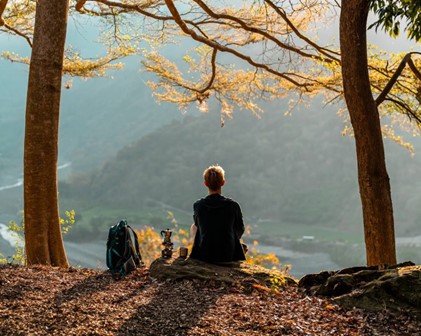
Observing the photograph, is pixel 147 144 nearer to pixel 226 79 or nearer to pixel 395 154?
pixel 395 154

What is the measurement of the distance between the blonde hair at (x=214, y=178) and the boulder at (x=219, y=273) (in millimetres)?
721

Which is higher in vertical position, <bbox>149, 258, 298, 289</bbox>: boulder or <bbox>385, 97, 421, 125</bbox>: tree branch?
<bbox>385, 97, 421, 125</bbox>: tree branch

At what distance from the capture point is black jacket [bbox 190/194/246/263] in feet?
15.0

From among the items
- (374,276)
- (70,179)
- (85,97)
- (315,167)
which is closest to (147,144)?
(70,179)

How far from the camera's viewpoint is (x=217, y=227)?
15.0ft

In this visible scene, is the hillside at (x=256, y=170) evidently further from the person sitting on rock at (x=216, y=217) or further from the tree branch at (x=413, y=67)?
the person sitting on rock at (x=216, y=217)

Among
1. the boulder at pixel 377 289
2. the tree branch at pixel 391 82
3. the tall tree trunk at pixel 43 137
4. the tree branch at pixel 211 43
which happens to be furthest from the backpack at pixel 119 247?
the tree branch at pixel 211 43

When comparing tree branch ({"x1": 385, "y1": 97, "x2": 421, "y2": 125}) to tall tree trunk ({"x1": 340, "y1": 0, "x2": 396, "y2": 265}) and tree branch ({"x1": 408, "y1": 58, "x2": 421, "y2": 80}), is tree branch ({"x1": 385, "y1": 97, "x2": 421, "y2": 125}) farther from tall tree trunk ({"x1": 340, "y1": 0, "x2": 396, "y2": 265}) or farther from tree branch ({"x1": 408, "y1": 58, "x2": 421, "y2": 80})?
tall tree trunk ({"x1": 340, "y1": 0, "x2": 396, "y2": 265})

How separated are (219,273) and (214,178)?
0.83m

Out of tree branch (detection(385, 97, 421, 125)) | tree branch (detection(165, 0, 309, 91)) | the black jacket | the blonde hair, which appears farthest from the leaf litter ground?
tree branch (detection(165, 0, 309, 91))

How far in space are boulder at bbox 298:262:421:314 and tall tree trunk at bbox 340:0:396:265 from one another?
4.93 ft

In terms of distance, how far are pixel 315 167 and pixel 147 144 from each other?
36.4 m

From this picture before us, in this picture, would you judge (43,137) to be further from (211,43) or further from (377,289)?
(211,43)

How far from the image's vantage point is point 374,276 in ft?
13.1
